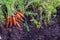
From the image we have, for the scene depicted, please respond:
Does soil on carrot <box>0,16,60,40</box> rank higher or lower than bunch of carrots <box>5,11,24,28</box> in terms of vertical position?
lower

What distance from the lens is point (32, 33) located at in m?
2.70

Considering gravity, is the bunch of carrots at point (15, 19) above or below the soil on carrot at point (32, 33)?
above

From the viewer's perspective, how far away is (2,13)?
260cm

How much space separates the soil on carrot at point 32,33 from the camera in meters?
2.60

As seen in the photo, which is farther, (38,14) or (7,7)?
(38,14)

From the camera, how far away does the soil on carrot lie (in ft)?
8.54

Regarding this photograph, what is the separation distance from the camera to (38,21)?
284cm

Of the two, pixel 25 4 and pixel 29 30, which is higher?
pixel 25 4

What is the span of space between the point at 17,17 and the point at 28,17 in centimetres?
18

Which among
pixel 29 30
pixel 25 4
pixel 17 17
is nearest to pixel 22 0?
pixel 25 4

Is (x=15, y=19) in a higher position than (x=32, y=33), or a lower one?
higher

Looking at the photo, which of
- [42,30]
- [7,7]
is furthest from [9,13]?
[42,30]

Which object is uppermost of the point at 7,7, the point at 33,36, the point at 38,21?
the point at 7,7

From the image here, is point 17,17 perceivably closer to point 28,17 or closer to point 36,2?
point 28,17
